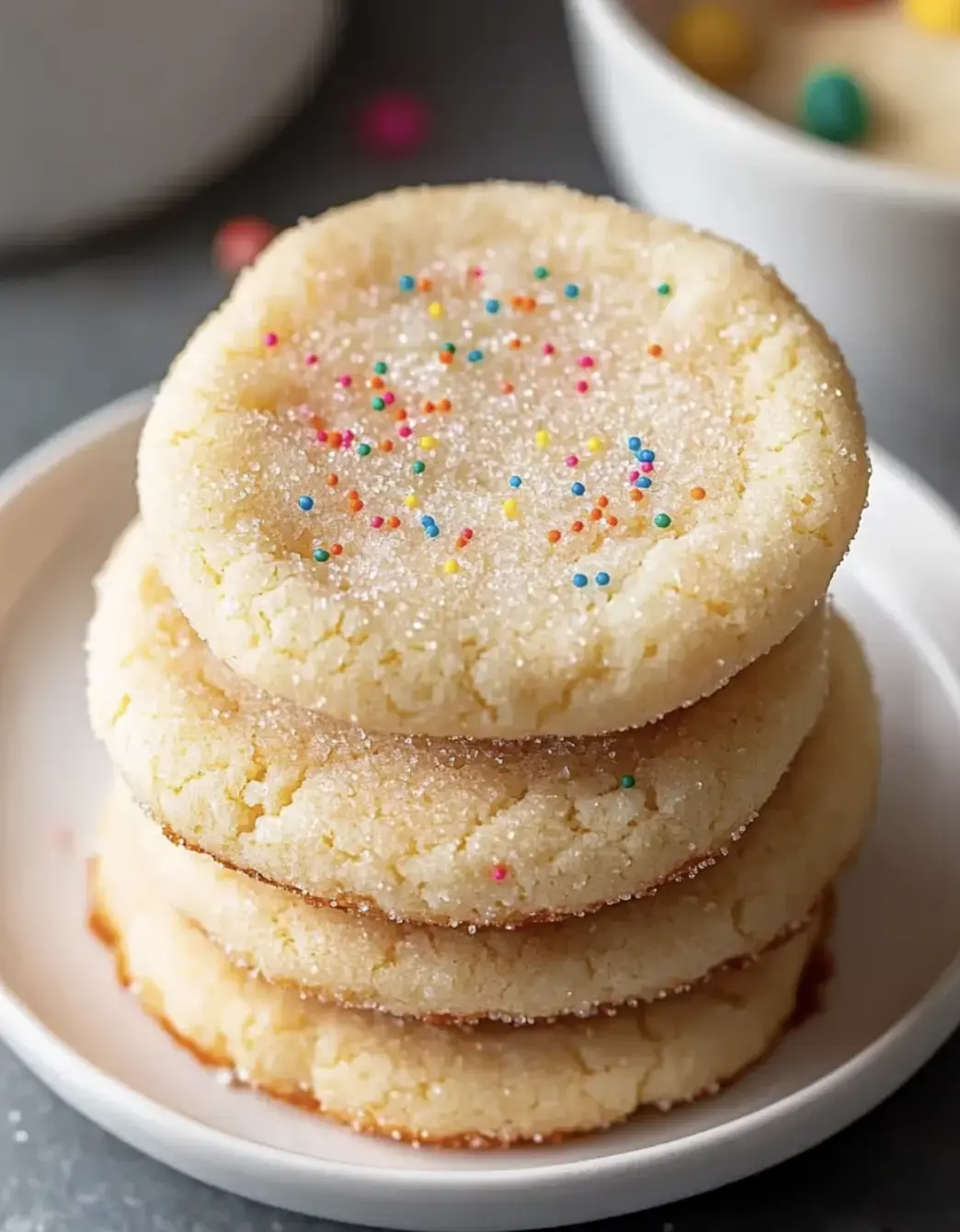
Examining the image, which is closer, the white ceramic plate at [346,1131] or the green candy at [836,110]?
the white ceramic plate at [346,1131]

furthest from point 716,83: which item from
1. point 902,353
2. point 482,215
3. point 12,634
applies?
point 12,634

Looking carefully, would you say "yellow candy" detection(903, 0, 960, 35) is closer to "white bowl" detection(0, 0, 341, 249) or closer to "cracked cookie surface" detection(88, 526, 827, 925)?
"white bowl" detection(0, 0, 341, 249)

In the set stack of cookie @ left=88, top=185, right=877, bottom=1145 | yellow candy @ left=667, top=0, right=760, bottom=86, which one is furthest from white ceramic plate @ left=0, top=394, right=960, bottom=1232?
yellow candy @ left=667, top=0, right=760, bottom=86

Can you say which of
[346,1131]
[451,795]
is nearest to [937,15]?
[451,795]

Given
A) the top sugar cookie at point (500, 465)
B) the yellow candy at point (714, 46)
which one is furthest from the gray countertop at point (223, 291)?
the top sugar cookie at point (500, 465)

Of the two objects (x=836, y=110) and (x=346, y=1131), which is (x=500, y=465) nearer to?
(x=346, y=1131)

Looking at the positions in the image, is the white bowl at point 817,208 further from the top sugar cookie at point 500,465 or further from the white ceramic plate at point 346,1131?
the top sugar cookie at point 500,465
